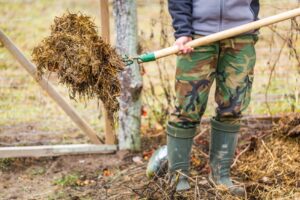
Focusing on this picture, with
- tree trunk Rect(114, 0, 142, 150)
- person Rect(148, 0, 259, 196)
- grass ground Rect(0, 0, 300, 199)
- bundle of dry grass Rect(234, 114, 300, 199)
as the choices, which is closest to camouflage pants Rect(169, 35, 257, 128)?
person Rect(148, 0, 259, 196)

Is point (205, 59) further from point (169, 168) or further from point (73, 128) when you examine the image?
point (73, 128)

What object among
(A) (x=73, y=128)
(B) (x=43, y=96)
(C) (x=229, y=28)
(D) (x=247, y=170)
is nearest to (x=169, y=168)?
(D) (x=247, y=170)

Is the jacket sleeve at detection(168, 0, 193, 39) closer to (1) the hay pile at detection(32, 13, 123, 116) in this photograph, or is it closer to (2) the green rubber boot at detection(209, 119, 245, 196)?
(1) the hay pile at detection(32, 13, 123, 116)

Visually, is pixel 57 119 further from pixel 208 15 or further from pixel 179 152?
pixel 208 15

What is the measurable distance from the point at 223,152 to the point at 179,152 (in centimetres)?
33

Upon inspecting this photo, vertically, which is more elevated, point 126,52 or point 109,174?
point 126,52

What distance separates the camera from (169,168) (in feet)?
12.6

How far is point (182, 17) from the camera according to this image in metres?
3.44

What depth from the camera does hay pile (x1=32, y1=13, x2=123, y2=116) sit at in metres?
3.17

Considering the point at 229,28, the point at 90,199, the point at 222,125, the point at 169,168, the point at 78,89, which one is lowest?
the point at 90,199

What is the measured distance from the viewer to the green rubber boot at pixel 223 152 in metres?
3.78

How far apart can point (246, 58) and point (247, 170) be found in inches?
42.8

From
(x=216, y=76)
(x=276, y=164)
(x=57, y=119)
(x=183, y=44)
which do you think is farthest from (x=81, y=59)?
(x=57, y=119)

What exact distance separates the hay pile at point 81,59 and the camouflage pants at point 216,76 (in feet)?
1.60
